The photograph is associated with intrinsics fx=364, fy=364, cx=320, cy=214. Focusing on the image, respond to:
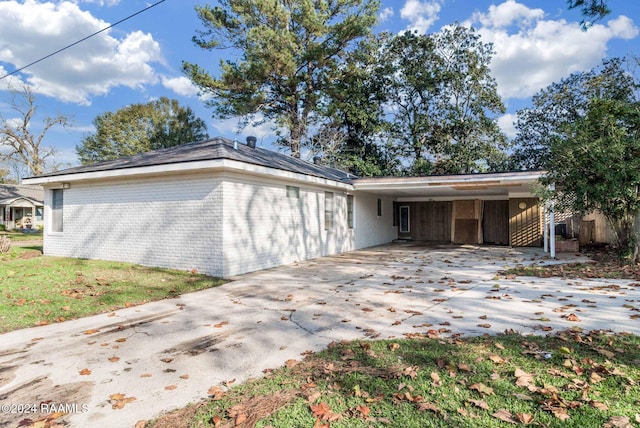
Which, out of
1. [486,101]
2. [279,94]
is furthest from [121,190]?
[486,101]

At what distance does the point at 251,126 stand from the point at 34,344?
2044cm

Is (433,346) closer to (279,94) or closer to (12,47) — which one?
(12,47)

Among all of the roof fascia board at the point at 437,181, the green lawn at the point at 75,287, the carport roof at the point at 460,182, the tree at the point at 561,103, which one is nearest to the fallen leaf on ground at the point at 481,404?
the green lawn at the point at 75,287

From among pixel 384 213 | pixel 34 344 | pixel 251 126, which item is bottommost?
pixel 34 344

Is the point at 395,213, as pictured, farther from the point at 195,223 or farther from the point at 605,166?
the point at 195,223

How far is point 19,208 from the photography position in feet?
103

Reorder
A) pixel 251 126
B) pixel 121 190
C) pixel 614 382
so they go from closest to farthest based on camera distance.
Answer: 1. pixel 614 382
2. pixel 121 190
3. pixel 251 126

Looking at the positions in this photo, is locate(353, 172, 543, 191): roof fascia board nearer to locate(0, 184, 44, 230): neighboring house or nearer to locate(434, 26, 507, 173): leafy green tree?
locate(434, 26, 507, 173): leafy green tree

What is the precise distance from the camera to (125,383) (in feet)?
9.92

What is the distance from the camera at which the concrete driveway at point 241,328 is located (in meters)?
2.91

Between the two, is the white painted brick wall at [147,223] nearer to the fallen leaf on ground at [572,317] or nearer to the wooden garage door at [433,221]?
the fallen leaf on ground at [572,317]

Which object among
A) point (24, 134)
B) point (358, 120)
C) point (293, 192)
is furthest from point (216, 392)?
point (24, 134)

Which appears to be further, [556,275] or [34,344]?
[556,275]

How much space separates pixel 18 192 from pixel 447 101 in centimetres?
Answer: 3548
